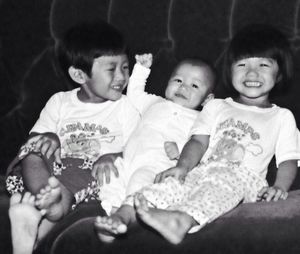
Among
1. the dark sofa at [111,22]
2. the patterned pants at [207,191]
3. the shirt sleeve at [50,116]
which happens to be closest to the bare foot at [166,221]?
the patterned pants at [207,191]

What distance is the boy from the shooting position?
1.92 meters

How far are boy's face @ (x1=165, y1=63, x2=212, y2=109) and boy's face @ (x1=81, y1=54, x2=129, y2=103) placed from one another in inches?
6.7

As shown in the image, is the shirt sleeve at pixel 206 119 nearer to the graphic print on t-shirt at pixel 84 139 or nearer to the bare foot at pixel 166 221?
the graphic print on t-shirt at pixel 84 139

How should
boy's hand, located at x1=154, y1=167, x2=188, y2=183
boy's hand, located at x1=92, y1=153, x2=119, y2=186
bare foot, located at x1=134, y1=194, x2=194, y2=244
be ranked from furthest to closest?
1. boy's hand, located at x1=92, y1=153, x2=119, y2=186
2. boy's hand, located at x1=154, y1=167, x2=188, y2=183
3. bare foot, located at x1=134, y1=194, x2=194, y2=244

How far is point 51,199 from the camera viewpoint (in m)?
1.72

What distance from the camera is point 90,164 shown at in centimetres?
201

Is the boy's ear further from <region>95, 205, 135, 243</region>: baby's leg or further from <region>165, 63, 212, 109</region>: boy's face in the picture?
<region>95, 205, 135, 243</region>: baby's leg

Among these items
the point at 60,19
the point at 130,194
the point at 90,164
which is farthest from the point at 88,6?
the point at 130,194

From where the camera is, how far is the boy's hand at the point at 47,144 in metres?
1.96

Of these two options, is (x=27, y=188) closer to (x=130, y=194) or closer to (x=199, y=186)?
(x=130, y=194)

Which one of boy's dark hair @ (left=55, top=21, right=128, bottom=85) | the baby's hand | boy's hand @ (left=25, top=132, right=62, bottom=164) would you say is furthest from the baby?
boy's hand @ (left=25, top=132, right=62, bottom=164)

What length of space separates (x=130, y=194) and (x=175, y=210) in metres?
0.21

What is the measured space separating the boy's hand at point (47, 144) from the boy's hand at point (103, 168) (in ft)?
0.42

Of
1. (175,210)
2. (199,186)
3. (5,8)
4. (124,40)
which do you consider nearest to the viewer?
(175,210)
